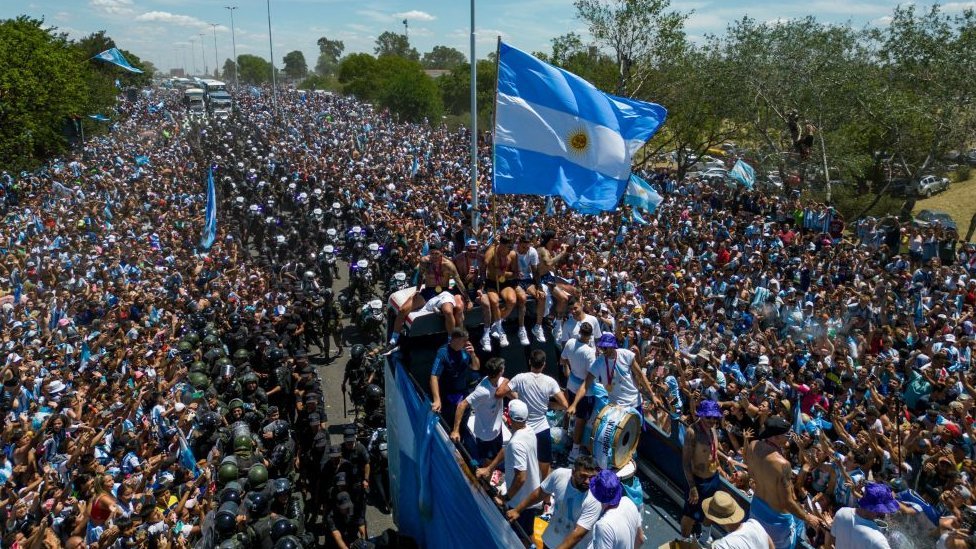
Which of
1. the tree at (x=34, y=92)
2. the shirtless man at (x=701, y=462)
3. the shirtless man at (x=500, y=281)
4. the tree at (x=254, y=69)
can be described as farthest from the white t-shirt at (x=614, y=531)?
the tree at (x=254, y=69)

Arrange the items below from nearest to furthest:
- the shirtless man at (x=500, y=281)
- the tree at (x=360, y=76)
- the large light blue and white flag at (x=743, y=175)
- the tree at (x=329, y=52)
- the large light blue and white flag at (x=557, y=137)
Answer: the shirtless man at (x=500, y=281) → the large light blue and white flag at (x=557, y=137) → the large light blue and white flag at (x=743, y=175) → the tree at (x=360, y=76) → the tree at (x=329, y=52)

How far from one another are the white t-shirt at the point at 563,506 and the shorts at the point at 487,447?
1.35 meters

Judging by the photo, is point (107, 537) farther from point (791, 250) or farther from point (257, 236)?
point (257, 236)

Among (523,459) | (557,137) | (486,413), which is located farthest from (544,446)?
(557,137)

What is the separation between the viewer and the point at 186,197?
887 inches

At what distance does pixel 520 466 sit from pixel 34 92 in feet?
108

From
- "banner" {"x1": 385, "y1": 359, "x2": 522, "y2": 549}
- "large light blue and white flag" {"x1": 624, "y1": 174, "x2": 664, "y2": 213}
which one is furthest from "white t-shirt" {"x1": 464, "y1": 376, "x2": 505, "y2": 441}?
"large light blue and white flag" {"x1": 624, "y1": 174, "x2": 664, "y2": 213}

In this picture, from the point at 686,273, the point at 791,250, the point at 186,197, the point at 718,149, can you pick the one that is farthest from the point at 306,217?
the point at 718,149

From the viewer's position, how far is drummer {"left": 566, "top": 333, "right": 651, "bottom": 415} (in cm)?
607

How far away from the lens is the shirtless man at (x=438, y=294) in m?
7.08

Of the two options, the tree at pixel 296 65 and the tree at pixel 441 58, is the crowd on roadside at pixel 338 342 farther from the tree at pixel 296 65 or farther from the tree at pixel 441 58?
the tree at pixel 296 65

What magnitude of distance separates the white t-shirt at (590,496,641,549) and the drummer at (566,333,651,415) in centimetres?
192

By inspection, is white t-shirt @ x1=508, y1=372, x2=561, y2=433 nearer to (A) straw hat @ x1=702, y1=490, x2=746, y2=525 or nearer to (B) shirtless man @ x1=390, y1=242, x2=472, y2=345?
(B) shirtless man @ x1=390, y1=242, x2=472, y2=345

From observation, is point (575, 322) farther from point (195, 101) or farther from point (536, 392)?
point (195, 101)
